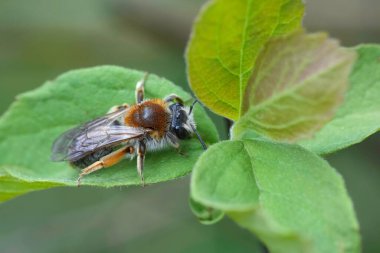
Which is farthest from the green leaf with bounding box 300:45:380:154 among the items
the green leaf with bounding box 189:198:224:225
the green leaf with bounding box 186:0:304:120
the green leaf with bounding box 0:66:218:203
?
the green leaf with bounding box 189:198:224:225

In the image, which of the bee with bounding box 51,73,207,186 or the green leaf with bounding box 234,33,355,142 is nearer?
the green leaf with bounding box 234,33,355,142

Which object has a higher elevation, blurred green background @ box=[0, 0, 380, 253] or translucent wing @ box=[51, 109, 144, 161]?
translucent wing @ box=[51, 109, 144, 161]

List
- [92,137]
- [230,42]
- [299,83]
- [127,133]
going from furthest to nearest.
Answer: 1. [92,137]
2. [127,133]
3. [230,42]
4. [299,83]

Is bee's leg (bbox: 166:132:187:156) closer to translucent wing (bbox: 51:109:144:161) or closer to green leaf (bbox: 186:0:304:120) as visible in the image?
translucent wing (bbox: 51:109:144:161)

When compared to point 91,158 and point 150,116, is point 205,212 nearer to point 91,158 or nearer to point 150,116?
point 150,116

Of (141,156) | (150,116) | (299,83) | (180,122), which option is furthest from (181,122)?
(299,83)

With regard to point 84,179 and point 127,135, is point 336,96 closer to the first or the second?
point 84,179

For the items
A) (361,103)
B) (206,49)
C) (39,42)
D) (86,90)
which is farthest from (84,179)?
(39,42)
